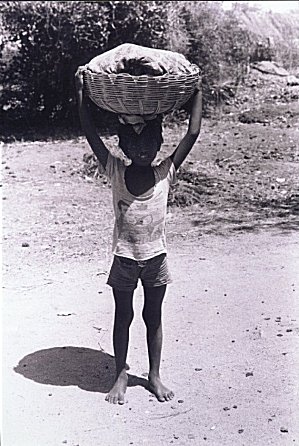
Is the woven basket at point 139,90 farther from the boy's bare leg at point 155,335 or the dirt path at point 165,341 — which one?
the dirt path at point 165,341

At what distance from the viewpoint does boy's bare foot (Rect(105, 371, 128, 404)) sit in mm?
4037

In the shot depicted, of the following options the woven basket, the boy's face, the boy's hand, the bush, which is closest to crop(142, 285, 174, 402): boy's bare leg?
the boy's face

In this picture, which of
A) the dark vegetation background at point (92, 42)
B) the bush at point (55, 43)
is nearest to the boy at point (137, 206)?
the dark vegetation background at point (92, 42)

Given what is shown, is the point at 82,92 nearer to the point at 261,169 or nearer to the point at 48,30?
the point at 261,169

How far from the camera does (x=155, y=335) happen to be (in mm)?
4141

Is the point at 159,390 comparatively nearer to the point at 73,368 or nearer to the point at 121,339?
the point at 121,339

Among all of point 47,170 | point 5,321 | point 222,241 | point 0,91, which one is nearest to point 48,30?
point 0,91

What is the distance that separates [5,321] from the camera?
17.0 ft

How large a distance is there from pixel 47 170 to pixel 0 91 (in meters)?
3.45

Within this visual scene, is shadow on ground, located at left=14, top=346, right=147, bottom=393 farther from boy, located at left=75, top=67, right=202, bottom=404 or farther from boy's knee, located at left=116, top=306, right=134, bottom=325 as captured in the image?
boy's knee, located at left=116, top=306, right=134, bottom=325

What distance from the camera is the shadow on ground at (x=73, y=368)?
4.29 metres

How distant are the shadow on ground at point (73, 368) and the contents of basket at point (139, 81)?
1.45 meters

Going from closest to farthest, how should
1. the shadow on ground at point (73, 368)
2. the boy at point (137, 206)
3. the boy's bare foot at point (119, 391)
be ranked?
the boy at point (137, 206), the boy's bare foot at point (119, 391), the shadow on ground at point (73, 368)

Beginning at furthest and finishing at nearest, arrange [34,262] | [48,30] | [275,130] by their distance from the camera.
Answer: [48,30], [275,130], [34,262]
